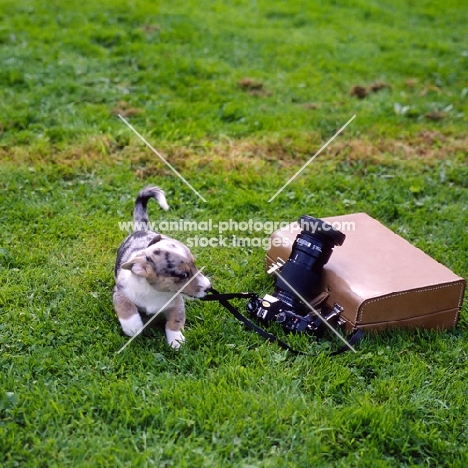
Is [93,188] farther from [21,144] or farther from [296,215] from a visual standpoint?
[296,215]

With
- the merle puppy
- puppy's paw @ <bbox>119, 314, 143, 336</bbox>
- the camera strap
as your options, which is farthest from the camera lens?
puppy's paw @ <bbox>119, 314, 143, 336</bbox>

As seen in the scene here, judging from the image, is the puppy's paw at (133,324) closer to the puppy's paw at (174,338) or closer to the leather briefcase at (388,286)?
the puppy's paw at (174,338)

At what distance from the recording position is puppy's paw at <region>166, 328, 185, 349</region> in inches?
139

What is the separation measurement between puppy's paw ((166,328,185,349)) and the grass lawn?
5 centimetres

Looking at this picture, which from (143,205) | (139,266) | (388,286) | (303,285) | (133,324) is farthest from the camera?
(143,205)

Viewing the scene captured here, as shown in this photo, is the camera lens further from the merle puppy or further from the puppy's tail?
the puppy's tail

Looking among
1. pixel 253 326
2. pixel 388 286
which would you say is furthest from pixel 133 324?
pixel 388 286

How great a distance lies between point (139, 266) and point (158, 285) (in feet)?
0.50

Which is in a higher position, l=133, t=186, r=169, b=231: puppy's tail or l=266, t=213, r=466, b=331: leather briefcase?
l=133, t=186, r=169, b=231: puppy's tail

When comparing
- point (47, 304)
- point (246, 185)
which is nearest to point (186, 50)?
point (246, 185)

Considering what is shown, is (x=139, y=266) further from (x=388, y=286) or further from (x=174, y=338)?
(x=388, y=286)

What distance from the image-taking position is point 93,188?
17.6 feet

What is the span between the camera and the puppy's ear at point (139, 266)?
3432mm

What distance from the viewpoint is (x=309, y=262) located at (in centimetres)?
380
